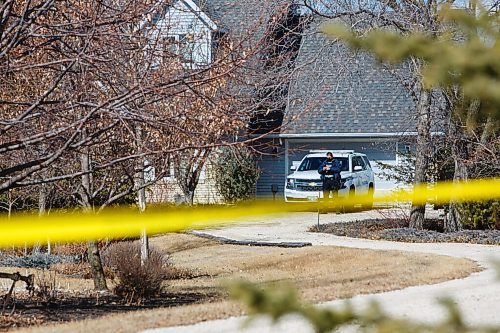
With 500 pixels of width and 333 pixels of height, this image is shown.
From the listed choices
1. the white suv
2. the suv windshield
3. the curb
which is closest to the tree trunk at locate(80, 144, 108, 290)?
the curb

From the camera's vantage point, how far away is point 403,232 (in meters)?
22.9

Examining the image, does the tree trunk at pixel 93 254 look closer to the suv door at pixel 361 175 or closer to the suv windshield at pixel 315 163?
the suv windshield at pixel 315 163

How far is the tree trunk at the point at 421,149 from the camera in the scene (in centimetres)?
2228

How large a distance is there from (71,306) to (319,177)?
18.3 m

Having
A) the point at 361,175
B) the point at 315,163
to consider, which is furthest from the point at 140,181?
the point at 361,175

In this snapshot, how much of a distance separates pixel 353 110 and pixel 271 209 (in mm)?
4671

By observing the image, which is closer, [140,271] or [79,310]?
[79,310]

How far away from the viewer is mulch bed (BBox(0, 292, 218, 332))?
11.5m

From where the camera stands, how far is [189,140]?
12.2 meters

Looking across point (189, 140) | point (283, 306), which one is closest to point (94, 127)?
point (189, 140)

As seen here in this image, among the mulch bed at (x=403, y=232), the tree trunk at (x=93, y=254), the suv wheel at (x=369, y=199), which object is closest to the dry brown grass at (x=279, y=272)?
the tree trunk at (x=93, y=254)

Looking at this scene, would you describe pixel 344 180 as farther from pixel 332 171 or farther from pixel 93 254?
pixel 93 254

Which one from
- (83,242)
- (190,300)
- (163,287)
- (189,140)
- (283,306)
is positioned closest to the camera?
(283,306)

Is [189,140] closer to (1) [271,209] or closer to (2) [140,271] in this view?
(2) [140,271]
